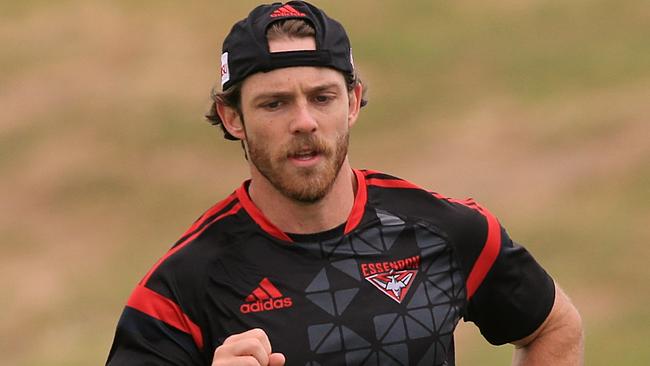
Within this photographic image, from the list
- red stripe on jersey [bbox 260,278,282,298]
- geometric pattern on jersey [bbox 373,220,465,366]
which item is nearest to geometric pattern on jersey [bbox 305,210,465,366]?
geometric pattern on jersey [bbox 373,220,465,366]

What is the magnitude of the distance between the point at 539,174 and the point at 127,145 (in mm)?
5542

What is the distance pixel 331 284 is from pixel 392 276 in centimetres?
26

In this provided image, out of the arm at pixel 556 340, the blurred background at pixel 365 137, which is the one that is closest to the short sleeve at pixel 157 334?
the arm at pixel 556 340

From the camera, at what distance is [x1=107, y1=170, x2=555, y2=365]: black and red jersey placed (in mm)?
6484

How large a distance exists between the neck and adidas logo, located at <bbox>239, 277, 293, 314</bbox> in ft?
0.81

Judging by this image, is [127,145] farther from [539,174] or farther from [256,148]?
[256,148]

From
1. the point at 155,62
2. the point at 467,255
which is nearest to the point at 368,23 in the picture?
the point at 155,62

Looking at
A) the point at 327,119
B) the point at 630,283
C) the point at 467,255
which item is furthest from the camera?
the point at 630,283

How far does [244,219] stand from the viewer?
672 centimetres

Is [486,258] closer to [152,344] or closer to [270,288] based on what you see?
[270,288]

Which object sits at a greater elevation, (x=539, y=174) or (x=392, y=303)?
(x=392, y=303)

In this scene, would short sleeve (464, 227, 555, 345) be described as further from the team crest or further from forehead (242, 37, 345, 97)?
→ forehead (242, 37, 345, 97)

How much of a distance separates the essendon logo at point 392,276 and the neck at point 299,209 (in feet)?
0.74

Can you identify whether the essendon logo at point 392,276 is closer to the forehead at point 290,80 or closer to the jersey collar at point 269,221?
the jersey collar at point 269,221
